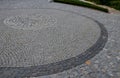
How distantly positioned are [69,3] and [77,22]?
3.53 metres

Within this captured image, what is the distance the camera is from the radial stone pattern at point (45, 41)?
402cm

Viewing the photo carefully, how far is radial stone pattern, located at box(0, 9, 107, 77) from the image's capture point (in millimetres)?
4023

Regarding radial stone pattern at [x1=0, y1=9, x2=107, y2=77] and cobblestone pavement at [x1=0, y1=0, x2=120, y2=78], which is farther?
radial stone pattern at [x1=0, y1=9, x2=107, y2=77]

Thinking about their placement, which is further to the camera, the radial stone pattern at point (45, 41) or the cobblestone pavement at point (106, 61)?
the radial stone pattern at point (45, 41)

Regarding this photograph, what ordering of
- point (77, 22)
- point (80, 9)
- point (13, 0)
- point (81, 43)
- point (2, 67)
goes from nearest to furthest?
point (2, 67) → point (81, 43) → point (77, 22) → point (80, 9) → point (13, 0)

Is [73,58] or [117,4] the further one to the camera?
[117,4]

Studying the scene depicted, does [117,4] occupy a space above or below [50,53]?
above

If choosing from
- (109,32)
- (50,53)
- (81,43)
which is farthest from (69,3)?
(50,53)

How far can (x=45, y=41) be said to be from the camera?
207 inches

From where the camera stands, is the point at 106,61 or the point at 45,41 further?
the point at 45,41

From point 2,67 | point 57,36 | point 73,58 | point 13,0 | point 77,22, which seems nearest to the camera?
point 2,67

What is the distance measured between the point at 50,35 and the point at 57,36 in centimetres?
25

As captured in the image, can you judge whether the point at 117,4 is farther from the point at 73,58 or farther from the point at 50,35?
the point at 73,58

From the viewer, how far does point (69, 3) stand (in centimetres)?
1020
